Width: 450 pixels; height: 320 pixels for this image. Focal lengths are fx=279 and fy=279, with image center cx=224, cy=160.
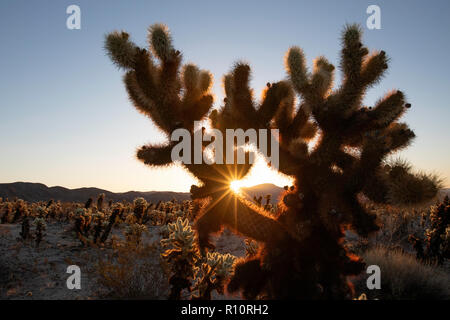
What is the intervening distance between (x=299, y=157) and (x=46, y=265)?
5.86 meters

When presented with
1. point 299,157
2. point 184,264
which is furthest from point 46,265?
point 299,157

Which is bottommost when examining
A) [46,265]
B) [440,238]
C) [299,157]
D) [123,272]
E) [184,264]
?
[46,265]

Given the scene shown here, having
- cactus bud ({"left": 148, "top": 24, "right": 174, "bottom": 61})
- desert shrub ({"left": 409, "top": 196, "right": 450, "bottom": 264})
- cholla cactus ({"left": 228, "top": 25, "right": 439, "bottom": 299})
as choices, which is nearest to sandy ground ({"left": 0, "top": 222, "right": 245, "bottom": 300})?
cholla cactus ({"left": 228, "top": 25, "right": 439, "bottom": 299})

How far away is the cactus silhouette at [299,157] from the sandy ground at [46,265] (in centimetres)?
283

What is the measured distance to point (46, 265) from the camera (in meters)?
6.09

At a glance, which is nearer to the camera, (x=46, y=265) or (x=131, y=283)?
(x=131, y=283)

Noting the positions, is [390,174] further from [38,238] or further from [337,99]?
[38,238]

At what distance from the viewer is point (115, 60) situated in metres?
4.63

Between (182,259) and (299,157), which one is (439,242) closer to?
(299,157)

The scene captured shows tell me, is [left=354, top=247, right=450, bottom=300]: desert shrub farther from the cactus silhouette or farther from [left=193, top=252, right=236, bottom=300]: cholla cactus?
[left=193, top=252, right=236, bottom=300]: cholla cactus

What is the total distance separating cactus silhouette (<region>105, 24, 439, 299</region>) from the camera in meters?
3.65

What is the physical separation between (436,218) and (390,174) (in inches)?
215

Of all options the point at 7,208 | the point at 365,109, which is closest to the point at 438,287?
the point at 365,109

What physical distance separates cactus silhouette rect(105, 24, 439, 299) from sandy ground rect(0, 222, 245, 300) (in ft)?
9.27
